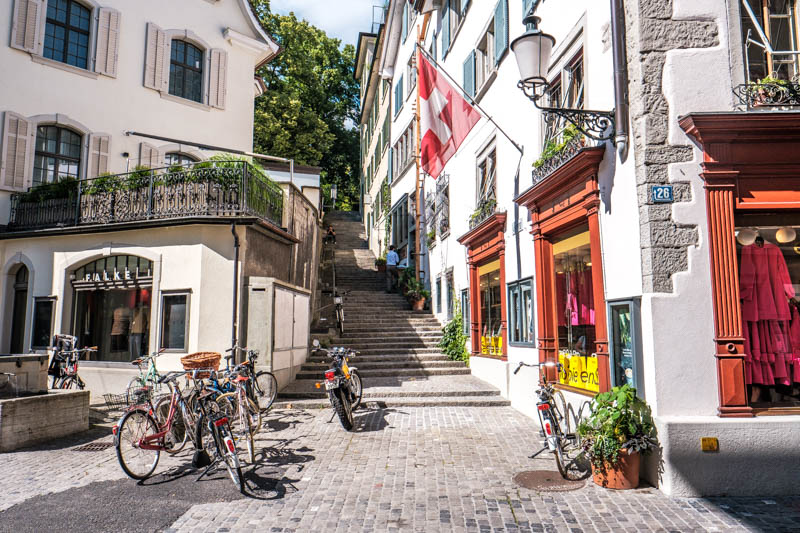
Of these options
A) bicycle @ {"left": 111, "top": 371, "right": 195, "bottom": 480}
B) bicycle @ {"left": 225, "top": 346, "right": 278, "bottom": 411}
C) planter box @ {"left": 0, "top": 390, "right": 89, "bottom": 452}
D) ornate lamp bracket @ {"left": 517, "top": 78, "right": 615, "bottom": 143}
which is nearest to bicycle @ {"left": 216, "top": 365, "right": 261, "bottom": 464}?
bicycle @ {"left": 111, "top": 371, "right": 195, "bottom": 480}

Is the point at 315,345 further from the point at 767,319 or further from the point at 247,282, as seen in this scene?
the point at 767,319

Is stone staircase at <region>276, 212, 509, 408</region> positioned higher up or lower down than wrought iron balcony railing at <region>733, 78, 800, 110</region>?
lower down

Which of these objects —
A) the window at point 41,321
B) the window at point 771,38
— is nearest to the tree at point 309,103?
the window at point 41,321

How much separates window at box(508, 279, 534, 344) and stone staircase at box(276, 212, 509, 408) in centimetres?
125

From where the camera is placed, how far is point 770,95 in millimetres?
5738

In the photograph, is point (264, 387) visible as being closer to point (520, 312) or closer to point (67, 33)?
point (520, 312)

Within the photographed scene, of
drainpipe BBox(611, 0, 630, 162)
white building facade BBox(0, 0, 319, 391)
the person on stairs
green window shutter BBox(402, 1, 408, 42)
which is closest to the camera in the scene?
drainpipe BBox(611, 0, 630, 162)

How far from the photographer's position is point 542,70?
673cm

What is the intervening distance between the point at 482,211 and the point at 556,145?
4.17 meters

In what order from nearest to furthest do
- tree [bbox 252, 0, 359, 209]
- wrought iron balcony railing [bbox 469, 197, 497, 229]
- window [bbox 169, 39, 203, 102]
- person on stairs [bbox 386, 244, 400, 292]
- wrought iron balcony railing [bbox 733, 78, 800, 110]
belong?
wrought iron balcony railing [bbox 733, 78, 800, 110] < wrought iron balcony railing [bbox 469, 197, 497, 229] < window [bbox 169, 39, 203, 102] < person on stairs [bbox 386, 244, 400, 292] < tree [bbox 252, 0, 359, 209]

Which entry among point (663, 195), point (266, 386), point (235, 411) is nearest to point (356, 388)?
point (266, 386)

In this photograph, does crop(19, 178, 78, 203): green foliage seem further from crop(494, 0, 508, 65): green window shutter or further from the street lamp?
the street lamp

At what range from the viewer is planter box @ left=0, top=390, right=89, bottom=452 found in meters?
7.28

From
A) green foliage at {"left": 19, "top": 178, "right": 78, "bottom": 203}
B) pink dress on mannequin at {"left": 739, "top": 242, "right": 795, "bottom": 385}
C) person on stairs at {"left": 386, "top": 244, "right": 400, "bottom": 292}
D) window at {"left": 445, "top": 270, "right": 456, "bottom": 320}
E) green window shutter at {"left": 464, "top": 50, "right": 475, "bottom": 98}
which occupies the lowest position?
pink dress on mannequin at {"left": 739, "top": 242, "right": 795, "bottom": 385}
